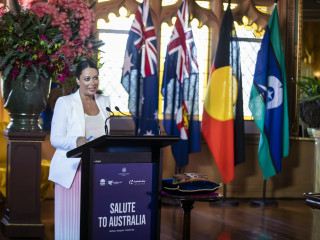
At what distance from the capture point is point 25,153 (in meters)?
4.53

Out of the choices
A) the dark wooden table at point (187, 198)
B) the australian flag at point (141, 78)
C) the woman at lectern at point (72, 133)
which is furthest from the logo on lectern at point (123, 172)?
the australian flag at point (141, 78)

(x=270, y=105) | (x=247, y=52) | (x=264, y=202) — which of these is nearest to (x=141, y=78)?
(x=270, y=105)

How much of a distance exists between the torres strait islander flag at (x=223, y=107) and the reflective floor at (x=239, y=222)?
60 cm

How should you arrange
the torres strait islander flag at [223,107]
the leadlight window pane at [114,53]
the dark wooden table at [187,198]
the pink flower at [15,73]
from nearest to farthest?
the dark wooden table at [187,198], the pink flower at [15,73], the torres strait islander flag at [223,107], the leadlight window pane at [114,53]

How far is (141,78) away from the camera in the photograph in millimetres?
6500

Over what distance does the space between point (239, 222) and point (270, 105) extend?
71.5 inches

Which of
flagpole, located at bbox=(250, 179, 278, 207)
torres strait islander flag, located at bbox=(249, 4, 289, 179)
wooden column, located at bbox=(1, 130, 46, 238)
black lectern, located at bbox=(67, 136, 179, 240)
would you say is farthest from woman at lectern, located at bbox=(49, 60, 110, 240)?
flagpole, located at bbox=(250, 179, 278, 207)

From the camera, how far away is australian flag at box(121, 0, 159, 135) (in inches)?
253

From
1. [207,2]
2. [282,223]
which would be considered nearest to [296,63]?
[207,2]

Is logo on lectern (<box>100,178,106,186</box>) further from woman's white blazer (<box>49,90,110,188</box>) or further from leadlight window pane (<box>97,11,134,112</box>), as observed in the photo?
leadlight window pane (<box>97,11,134,112</box>)

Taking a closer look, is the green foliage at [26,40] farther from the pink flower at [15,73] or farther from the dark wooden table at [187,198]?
the dark wooden table at [187,198]

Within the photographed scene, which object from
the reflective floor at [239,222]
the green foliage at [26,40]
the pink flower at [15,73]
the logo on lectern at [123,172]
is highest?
the green foliage at [26,40]

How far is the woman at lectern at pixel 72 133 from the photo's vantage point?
10.8 ft

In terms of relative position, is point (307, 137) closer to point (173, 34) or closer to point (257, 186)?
point (257, 186)
